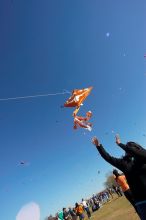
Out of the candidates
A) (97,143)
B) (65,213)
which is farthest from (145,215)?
(65,213)

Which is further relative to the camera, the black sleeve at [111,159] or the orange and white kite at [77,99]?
the orange and white kite at [77,99]

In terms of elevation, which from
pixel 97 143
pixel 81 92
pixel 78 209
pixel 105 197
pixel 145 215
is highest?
pixel 105 197

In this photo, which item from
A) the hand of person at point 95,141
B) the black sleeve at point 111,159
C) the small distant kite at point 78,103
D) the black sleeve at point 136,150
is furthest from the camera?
the small distant kite at point 78,103

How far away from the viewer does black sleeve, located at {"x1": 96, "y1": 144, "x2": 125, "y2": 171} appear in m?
5.15

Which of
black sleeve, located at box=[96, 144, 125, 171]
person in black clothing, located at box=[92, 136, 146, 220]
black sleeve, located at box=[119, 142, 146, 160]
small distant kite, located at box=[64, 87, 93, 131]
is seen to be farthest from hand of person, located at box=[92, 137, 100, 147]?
small distant kite, located at box=[64, 87, 93, 131]

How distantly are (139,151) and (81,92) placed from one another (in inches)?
334

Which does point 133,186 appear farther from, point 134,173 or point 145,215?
point 145,215

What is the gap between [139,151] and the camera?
4523mm

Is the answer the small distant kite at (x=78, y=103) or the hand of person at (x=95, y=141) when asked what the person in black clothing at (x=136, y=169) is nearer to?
the hand of person at (x=95, y=141)

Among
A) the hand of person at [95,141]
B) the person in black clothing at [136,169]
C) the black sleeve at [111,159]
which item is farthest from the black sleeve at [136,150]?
the hand of person at [95,141]

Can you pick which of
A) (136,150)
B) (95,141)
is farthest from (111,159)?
(136,150)

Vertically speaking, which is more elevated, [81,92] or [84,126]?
[81,92]

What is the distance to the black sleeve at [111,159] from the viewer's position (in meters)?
5.15

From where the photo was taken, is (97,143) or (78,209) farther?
(78,209)
